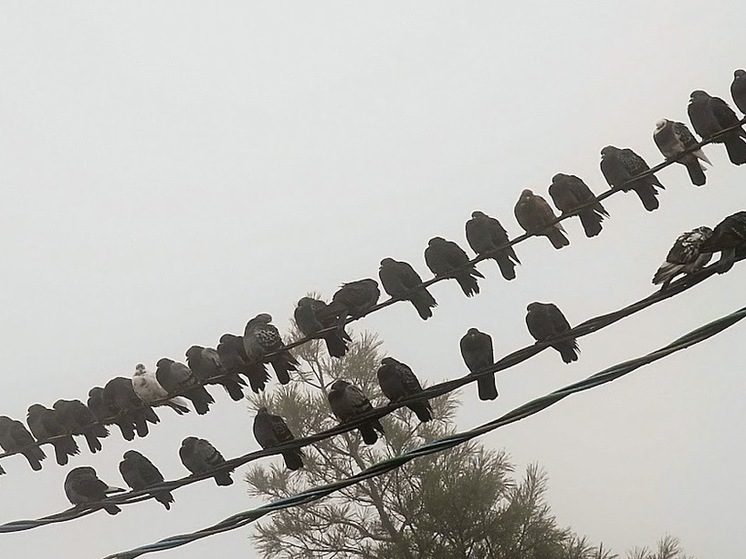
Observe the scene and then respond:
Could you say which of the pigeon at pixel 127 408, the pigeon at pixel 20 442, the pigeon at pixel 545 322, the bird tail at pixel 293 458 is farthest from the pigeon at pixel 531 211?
the pigeon at pixel 20 442

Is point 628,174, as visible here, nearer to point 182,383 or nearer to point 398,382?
point 398,382

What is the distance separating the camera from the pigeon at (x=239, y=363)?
78.3 inches

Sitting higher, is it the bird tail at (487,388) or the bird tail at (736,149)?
the bird tail at (736,149)

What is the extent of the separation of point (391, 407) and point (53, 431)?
1057 millimetres

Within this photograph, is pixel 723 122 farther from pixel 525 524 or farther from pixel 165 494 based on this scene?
pixel 525 524

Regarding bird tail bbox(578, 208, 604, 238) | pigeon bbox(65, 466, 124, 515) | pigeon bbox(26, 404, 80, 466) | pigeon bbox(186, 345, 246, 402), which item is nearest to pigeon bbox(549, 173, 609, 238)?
bird tail bbox(578, 208, 604, 238)

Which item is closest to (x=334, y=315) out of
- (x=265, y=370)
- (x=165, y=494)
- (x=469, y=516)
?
(x=265, y=370)

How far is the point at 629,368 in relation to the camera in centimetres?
152

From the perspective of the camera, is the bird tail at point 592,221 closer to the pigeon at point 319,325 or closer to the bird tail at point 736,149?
the bird tail at point 736,149

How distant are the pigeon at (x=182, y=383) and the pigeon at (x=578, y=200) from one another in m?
1.00

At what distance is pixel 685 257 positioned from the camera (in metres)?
1.75

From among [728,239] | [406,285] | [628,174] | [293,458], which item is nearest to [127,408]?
[293,458]

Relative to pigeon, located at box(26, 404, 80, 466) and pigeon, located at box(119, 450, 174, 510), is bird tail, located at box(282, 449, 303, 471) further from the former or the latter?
pigeon, located at box(26, 404, 80, 466)

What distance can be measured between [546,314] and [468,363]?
213 mm
